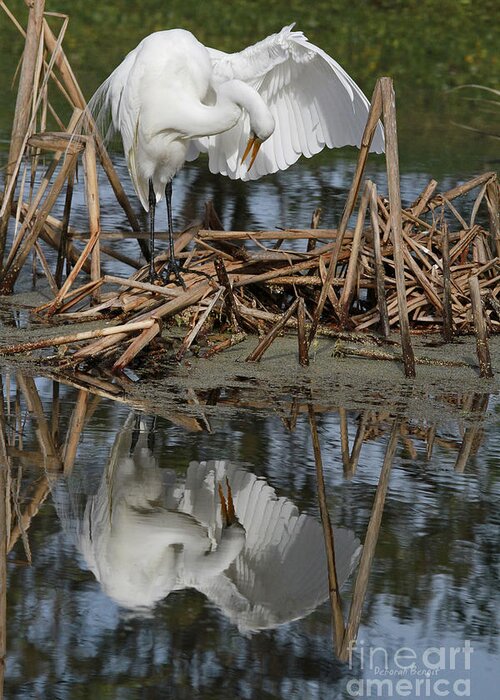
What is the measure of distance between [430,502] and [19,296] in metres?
3.48

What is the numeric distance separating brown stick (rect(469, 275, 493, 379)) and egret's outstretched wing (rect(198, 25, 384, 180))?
4.07 ft

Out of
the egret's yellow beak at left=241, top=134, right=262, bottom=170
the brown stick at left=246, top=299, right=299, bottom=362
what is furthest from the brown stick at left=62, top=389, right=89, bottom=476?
the egret's yellow beak at left=241, top=134, right=262, bottom=170

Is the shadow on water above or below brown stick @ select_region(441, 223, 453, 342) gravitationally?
below

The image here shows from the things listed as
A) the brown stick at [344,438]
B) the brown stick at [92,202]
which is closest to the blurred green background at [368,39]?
the brown stick at [92,202]

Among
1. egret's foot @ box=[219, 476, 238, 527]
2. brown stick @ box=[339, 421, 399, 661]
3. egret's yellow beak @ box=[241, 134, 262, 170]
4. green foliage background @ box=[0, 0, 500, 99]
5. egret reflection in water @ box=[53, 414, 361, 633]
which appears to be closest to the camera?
brown stick @ box=[339, 421, 399, 661]

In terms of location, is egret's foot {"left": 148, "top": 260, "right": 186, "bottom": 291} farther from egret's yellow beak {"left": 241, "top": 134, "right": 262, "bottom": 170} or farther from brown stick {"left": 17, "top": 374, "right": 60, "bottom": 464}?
brown stick {"left": 17, "top": 374, "right": 60, "bottom": 464}

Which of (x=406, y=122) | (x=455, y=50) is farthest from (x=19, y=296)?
(x=455, y=50)

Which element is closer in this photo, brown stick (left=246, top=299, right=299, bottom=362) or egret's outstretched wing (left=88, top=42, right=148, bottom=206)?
brown stick (left=246, top=299, right=299, bottom=362)

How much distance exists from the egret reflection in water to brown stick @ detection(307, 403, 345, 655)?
0.07ft

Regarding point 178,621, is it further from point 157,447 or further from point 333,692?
point 157,447

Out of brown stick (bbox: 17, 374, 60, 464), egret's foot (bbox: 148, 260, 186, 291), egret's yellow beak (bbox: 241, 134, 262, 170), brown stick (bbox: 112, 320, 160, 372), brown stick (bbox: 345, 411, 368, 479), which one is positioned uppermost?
egret's yellow beak (bbox: 241, 134, 262, 170)

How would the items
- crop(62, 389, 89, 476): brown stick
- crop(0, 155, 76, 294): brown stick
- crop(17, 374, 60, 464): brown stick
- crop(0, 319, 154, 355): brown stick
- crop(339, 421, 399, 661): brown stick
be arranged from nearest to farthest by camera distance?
crop(339, 421, 399, 661): brown stick < crop(62, 389, 89, 476): brown stick < crop(17, 374, 60, 464): brown stick < crop(0, 319, 154, 355): brown stick < crop(0, 155, 76, 294): brown stick

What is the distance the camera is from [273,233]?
22.4 ft

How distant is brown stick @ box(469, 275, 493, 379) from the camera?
5.99m
